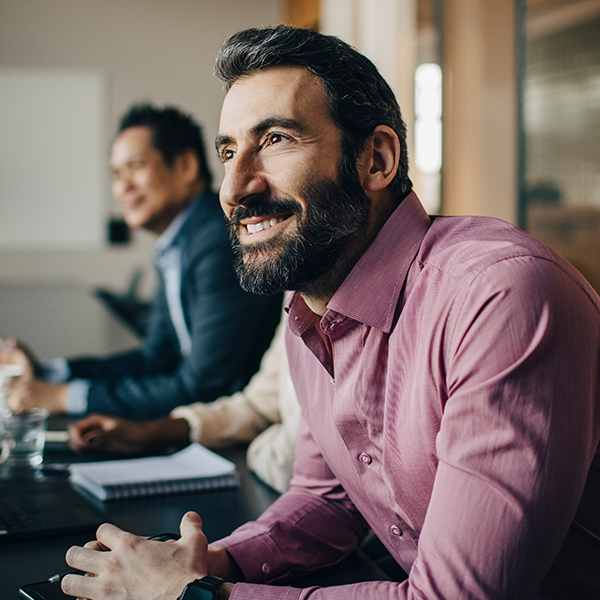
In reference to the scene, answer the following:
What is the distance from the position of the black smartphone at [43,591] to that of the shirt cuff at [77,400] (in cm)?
104

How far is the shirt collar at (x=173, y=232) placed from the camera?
2.21m

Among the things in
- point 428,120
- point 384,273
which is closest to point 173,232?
point 384,273

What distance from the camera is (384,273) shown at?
2.88 feet

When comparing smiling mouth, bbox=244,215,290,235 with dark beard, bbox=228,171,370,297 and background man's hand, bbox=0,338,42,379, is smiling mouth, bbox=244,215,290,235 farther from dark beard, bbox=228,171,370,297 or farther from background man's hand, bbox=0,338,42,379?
background man's hand, bbox=0,338,42,379

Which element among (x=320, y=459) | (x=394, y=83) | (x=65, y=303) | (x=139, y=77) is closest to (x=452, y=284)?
(x=320, y=459)

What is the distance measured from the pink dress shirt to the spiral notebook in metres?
0.23

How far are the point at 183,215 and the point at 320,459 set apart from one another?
1320 millimetres

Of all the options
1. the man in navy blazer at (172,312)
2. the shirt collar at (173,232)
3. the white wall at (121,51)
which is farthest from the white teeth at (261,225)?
the white wall at (121,51)

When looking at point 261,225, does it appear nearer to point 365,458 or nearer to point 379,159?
point 379,159

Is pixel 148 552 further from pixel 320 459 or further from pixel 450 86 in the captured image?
pixel 450 86

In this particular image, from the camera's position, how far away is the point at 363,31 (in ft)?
10.8

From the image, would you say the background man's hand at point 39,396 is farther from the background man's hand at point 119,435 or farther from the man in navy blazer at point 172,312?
the background man's hand at point 119,435

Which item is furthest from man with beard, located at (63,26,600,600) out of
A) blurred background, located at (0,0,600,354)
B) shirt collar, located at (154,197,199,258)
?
blurred background, located at (0,0,600,354)

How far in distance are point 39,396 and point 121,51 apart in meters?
4.83
